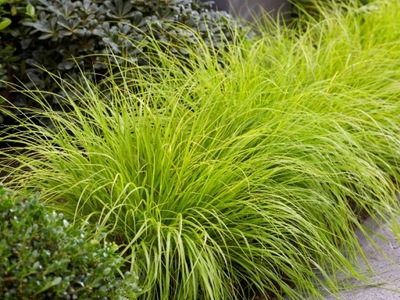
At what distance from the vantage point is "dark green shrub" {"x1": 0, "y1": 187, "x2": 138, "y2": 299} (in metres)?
2.13

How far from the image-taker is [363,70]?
4.31 m

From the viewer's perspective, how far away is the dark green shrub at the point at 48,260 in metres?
2.13

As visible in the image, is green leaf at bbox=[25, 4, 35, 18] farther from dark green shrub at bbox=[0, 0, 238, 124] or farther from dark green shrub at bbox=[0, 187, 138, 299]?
dark green shrub at bbox=[0, 187, 138, 299]

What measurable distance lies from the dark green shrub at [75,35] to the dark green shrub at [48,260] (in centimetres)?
158

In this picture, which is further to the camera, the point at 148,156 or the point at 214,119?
the point at 214,119

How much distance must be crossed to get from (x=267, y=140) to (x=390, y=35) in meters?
2.08

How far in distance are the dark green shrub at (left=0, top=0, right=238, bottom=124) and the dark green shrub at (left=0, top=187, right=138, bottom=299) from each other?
158 centimetres

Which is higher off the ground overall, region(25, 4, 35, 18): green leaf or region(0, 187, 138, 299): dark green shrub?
region(25, 4, 35, 18): green leaf

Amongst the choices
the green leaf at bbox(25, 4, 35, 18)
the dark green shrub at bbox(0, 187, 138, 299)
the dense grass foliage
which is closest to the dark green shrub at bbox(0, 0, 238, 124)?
the green leaf at bbox(25, 4, 35, 18)

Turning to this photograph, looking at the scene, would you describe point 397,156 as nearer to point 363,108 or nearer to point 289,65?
point 363,108

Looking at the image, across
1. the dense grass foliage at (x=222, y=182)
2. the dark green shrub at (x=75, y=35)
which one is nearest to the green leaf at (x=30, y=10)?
the dark green shrub at (x=75, y=35)

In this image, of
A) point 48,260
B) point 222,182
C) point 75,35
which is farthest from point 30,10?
point 48,260

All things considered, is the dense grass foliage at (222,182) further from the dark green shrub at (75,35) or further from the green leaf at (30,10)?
the green leaf at (30,10)

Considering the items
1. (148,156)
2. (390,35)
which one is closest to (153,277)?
(148,156)
